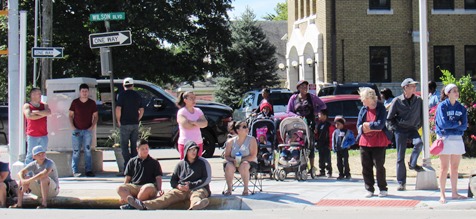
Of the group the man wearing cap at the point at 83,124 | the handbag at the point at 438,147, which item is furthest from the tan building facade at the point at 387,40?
the handbag at the point at 438,147

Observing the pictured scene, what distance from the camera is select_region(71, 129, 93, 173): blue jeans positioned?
547 inches

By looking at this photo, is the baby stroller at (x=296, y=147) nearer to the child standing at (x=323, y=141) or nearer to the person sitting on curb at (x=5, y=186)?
the child standing at (x=323, y=141)

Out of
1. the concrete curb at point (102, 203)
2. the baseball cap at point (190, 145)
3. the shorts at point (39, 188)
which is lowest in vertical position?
the concrete curb at point (102, 203)

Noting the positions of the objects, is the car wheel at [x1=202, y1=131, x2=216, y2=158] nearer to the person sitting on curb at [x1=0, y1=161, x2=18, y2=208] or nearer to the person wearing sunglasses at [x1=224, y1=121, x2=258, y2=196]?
the person wearing sunglasses at [x1=224, y1=121, x2=258, y2=196]

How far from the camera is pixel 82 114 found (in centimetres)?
1387

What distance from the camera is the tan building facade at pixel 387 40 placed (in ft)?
109

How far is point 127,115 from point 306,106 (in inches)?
132

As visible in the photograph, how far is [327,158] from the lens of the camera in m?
13.6

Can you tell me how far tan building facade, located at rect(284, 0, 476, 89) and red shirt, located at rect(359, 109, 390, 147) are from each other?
2249 cm

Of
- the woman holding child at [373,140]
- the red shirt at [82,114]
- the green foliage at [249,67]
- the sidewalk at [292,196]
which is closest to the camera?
the sidewalk at [292,196]

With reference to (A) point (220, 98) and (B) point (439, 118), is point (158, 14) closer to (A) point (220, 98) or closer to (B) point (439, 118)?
(A) point (220, 98)

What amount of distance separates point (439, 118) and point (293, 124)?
10.2 feet

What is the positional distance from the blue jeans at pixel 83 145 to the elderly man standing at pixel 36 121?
0.69 meters

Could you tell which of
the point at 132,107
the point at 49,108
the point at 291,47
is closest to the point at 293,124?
the point at 132,107
